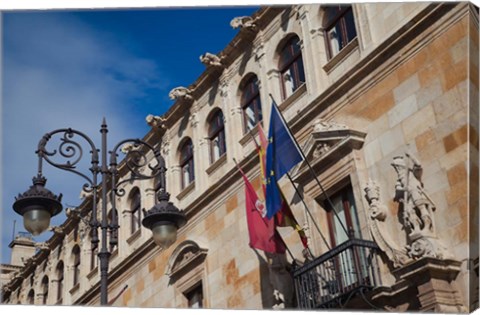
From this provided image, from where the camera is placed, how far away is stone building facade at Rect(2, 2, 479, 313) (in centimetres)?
1093

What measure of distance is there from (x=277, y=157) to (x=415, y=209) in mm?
2782

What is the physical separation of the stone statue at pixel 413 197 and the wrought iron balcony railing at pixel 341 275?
806 millimetres

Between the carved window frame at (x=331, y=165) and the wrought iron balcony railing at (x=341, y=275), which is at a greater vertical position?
the carved window frame at (x=331, y=165)

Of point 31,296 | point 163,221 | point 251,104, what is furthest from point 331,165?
point 31,296

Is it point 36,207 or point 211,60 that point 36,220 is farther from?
point 211,60

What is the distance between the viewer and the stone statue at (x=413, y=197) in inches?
433

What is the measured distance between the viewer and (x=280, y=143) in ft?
43.1

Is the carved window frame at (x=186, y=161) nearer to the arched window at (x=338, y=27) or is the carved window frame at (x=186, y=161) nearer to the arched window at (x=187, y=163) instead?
the arched window at (x=187, y=163)

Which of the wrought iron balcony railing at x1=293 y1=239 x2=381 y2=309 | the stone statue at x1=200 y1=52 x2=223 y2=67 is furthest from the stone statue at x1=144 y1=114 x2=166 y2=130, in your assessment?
the wrought iron balcony railing at x1=293 y1=239 x2=381 y2=309

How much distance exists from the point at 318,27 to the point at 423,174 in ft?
14.2

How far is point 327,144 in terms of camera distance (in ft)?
44.1

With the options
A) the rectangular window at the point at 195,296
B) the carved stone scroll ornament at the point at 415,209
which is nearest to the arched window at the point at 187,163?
the rectangular window at the point at 195,296

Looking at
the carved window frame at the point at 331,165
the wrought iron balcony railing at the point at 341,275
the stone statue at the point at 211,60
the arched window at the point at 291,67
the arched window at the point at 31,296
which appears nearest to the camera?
the wrought iron balcony railing at the point at 341,275

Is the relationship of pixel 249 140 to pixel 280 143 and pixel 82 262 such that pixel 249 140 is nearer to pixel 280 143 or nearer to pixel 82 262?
pixel 280 143
